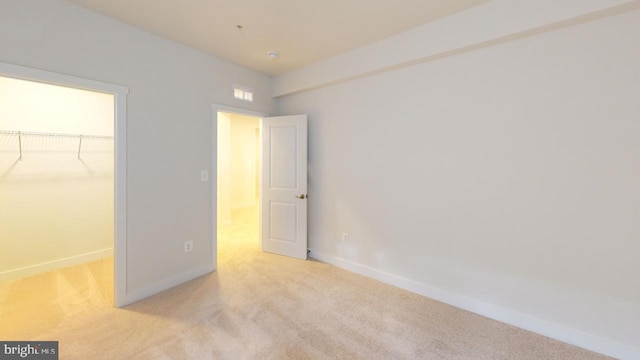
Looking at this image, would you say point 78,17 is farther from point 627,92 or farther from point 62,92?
point 627,92

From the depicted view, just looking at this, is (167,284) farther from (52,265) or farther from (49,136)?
(49,136)

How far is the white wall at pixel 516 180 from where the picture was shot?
1875 millimetres

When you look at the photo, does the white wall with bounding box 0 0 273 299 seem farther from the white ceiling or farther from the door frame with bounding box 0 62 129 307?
the white ceiling

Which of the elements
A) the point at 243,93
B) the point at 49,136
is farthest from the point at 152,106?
the point at 49,136

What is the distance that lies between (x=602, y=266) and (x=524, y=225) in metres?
0.52

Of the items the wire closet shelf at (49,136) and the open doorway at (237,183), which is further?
the open doorway at (237,183)

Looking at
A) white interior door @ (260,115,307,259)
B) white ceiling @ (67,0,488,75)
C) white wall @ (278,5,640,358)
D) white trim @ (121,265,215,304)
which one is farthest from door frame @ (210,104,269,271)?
white wall @ (278,5,640,358)

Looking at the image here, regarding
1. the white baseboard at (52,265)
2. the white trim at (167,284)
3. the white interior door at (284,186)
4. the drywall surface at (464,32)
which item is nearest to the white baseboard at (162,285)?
the white trim at (167,284)

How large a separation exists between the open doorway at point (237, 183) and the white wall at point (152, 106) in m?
1.05

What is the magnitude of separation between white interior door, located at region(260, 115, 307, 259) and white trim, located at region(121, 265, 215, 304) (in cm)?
104

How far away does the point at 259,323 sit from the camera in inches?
90.3

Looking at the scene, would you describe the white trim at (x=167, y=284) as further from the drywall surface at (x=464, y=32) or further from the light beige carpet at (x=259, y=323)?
the drywall surface at (x=464, y=32)

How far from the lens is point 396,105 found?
2965mm

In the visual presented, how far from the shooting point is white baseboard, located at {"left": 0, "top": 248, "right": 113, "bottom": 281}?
3.03 metres
